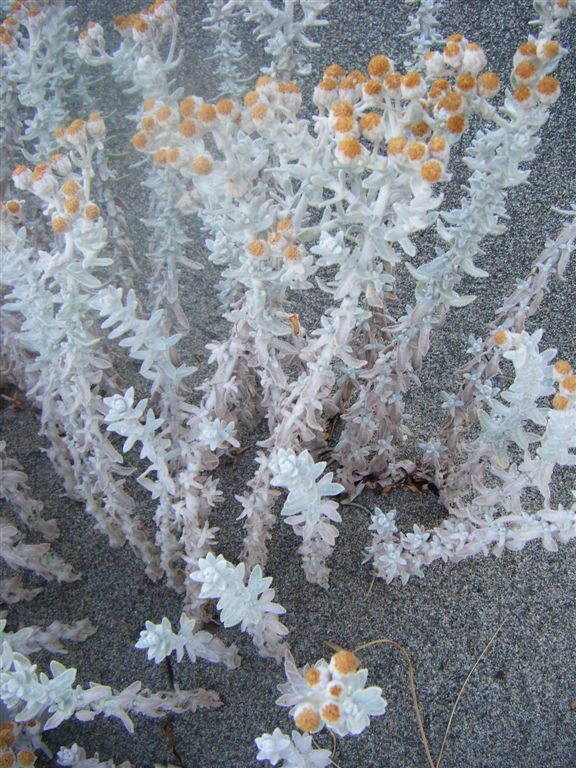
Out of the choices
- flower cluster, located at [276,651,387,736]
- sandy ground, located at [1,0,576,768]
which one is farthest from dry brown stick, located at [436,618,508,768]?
flower cluster, located at [276,651,387,736]

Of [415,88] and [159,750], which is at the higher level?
[415,88]

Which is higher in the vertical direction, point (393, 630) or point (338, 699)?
point (338, 699)

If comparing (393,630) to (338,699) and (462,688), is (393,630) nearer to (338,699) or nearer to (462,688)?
(462,688)

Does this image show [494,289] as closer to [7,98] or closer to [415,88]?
[415,88]

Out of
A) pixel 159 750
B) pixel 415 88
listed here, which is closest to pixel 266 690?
pixel 159 750

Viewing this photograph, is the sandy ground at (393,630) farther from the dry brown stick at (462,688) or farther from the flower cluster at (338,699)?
the flower cluster at (338,699)

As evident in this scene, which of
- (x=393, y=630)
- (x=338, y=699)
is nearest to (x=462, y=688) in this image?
(x=393, y=630)

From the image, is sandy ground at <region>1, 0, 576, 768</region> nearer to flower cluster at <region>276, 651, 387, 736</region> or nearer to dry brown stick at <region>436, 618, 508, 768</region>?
dry brown stick at <region>436, 618, 508, 768</region>

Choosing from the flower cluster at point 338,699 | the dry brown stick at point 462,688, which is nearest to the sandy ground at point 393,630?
the dry brown stick at point 462,688
